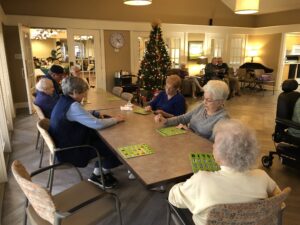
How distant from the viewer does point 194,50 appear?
9.28m

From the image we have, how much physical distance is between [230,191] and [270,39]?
403 inches

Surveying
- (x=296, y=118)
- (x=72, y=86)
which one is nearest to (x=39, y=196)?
(x=72, y=86)

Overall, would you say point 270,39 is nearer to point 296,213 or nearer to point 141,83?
point 141,83

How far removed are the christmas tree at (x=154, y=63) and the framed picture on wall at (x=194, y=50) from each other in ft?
9.36

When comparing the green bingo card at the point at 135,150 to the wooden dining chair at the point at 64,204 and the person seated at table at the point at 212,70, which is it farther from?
the person seated at table at the point at 212,70

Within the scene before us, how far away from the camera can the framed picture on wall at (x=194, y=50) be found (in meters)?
9.17

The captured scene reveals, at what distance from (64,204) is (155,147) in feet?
2.54

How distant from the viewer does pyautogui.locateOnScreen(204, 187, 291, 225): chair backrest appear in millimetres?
1034

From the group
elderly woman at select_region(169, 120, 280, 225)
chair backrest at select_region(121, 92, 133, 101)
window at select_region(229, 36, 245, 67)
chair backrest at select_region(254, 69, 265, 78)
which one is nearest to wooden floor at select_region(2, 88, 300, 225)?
elderly woman at select_region(169, 120, 280, 225)

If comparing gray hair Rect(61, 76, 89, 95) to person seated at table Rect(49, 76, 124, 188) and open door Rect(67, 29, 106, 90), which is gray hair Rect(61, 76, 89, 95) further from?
open door Rect(67, 29, 106, 90)

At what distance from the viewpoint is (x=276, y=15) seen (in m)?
9.47

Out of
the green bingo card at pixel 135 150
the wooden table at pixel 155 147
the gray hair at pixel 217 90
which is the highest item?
the gray hair at pixel 217 90

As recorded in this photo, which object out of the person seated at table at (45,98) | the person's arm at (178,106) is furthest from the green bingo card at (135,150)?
the person seated at table at (45,98)

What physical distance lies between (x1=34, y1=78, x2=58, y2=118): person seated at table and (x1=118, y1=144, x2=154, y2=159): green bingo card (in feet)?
5.93
